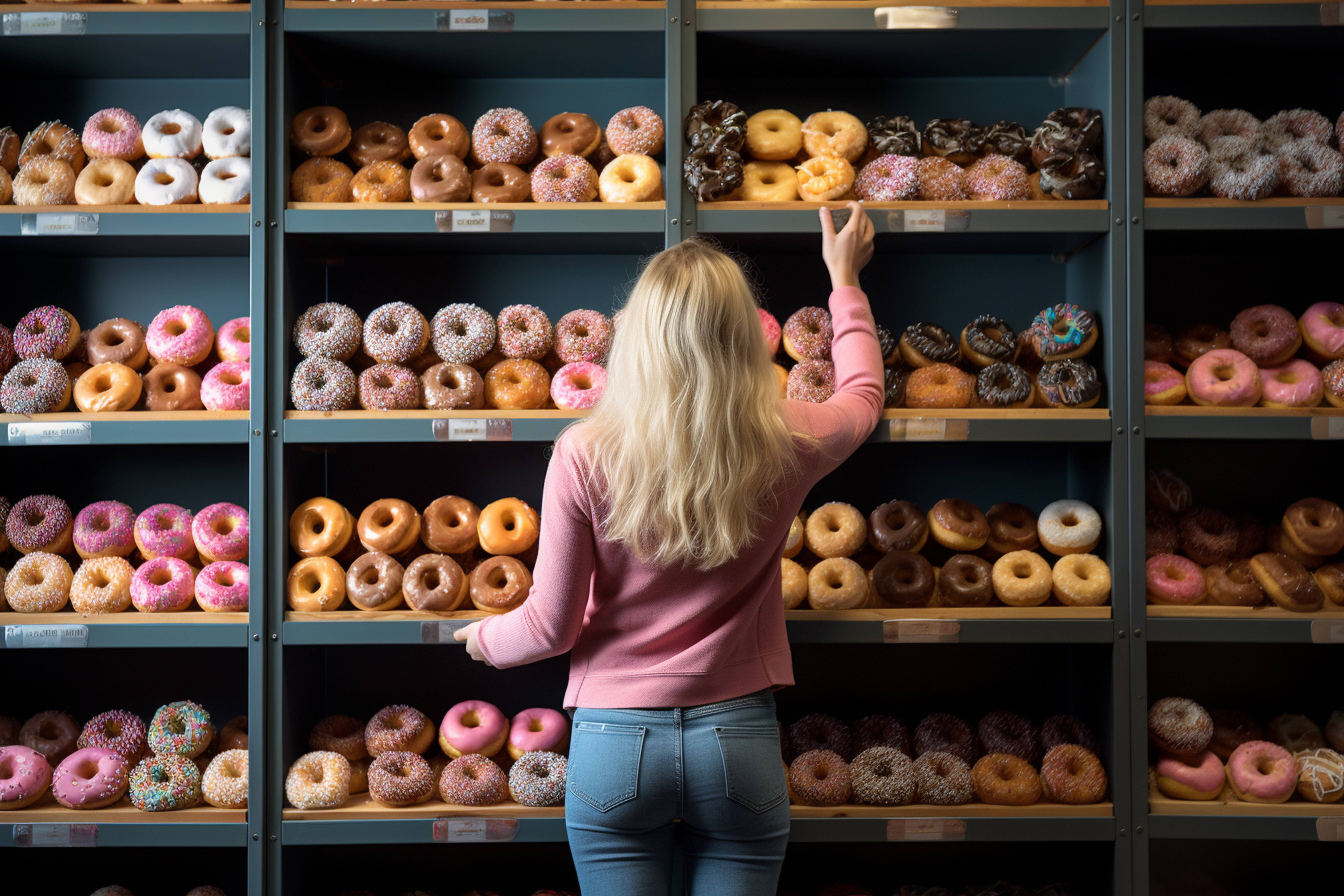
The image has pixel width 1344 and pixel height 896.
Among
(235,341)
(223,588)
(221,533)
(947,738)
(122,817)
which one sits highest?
(235,341)

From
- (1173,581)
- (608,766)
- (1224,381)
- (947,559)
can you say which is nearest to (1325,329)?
(1224,381)

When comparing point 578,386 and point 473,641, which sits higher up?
point 578,386

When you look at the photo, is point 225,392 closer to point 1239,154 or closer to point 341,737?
point 341,737

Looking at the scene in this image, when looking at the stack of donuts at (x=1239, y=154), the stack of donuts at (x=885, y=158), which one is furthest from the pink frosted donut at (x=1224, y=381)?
the stack of donuts at (x=885, y=158)

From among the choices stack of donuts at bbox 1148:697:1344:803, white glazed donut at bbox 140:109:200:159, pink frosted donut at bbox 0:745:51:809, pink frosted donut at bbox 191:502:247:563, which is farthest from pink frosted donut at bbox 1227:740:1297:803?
white glazed donut at bbox 140:109:200:159

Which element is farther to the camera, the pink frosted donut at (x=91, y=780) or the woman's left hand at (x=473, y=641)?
the pink frosted donut at (x=91, y=780)

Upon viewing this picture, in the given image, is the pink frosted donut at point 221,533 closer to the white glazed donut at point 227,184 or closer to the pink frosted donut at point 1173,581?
the white glazed donut at point 227,184

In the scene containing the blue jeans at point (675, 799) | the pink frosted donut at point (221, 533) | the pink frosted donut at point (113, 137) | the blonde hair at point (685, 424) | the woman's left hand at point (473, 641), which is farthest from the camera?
the pink frosted donut at point (113, 137)

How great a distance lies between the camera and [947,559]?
2.35 m

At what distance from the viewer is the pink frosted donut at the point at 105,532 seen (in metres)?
2.25

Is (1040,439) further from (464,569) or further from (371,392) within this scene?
(371,392)

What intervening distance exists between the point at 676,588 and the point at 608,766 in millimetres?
325

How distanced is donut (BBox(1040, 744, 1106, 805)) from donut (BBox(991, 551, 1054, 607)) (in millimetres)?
397

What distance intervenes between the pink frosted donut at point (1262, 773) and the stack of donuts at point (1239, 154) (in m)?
1.41
